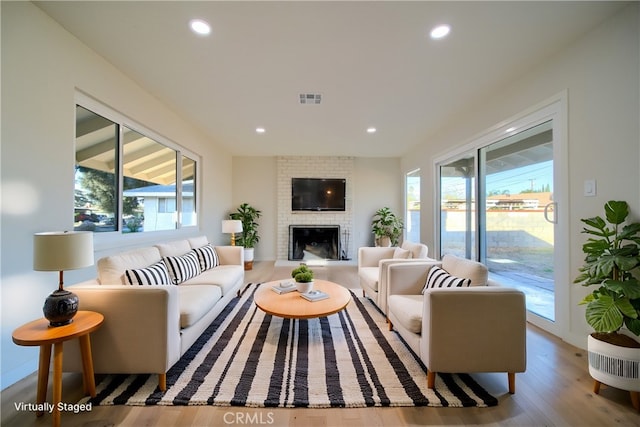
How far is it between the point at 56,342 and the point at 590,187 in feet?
12.8

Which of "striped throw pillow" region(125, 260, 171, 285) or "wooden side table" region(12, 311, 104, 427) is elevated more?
"striped throw pillow" region(125, 260, 171, 285)

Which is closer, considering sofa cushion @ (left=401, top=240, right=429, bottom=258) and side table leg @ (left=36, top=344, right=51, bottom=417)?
side table leg @ (left=36, top=344, right=51, bottom=417)

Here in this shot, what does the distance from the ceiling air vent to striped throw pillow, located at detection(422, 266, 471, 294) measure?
7.91ft

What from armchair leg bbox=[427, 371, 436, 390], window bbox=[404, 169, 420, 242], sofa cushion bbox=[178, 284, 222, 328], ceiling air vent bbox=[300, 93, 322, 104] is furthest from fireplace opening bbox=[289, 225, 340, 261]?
armchair leg bbox=[427, 371, 436, 390]

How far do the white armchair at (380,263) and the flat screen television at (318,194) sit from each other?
2.74m

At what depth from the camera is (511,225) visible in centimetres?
302

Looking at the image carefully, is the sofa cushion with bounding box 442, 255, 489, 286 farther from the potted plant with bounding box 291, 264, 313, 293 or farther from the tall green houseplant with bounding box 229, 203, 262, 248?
the tall green houseplant with bounding box 229, 203, 262, 248

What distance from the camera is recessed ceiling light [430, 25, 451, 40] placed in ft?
6.44

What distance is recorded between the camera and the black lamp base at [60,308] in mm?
1459

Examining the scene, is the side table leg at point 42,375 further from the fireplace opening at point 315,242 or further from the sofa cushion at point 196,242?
the fireplace opening at point 315,242

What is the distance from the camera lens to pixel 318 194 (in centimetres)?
623

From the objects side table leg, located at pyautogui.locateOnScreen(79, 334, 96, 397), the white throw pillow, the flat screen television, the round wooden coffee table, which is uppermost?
the flat screen television

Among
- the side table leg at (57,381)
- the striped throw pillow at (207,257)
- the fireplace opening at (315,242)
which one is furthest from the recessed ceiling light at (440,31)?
the fireplace opening at (315,242)

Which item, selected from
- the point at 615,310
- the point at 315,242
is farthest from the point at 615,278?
the point at 315,242
